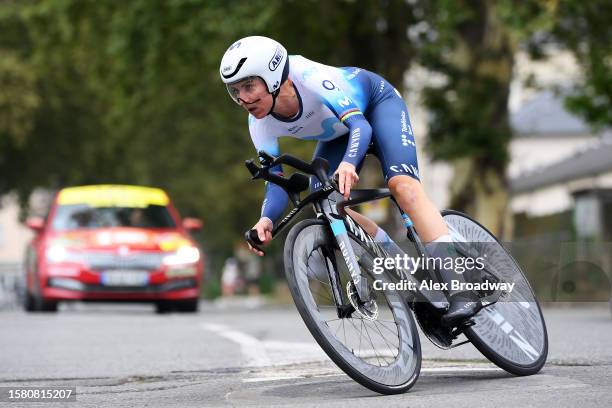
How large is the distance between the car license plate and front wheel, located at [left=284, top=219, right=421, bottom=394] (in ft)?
41.2

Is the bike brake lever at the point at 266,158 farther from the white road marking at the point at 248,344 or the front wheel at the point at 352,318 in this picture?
the white road marking at the point at 248,344

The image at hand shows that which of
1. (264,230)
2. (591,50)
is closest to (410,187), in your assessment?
(264,230)

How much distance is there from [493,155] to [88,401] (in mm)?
21442

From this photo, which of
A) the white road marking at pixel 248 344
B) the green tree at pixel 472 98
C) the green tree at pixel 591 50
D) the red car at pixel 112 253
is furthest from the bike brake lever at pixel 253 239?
the green tree at pixel 472 98

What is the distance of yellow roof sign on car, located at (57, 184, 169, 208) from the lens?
65.8 ft

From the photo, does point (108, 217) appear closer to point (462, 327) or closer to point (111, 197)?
point (111, 197)

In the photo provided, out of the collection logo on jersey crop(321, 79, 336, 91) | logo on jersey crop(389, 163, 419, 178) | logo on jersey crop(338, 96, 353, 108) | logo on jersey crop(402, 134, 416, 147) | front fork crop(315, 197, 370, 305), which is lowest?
front fork crop(315, 197, 370, 305)

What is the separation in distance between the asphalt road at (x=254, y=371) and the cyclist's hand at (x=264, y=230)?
2.37ft

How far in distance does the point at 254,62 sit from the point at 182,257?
13070mm

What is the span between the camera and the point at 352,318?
6.62 metres

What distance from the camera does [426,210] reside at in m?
7.06

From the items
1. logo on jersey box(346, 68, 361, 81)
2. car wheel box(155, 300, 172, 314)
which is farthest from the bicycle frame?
car wheel box(155, 300, 172, 314)

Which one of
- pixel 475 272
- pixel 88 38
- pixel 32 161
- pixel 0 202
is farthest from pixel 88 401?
pixel 0 202

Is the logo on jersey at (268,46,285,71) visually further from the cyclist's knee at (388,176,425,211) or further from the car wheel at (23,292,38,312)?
the car wheel at (23,292,38,312)
